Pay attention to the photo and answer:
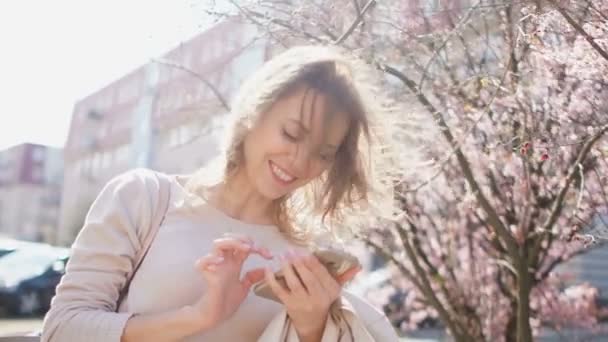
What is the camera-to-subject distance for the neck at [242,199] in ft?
5.43

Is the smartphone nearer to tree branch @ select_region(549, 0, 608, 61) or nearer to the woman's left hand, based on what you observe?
the woman's left hand

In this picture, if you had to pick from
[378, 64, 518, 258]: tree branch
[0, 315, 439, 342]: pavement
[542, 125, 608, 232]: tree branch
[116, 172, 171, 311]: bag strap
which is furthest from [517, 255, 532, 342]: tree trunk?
[0, 315, 439, 342]: pavement

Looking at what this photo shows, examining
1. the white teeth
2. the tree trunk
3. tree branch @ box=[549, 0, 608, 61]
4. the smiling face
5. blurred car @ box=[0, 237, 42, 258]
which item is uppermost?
tree branch @ box=[549, 0, 608, 61]

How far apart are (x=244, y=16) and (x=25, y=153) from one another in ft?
73.4

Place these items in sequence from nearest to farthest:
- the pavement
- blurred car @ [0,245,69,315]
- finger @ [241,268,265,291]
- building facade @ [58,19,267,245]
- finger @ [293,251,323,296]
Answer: finger @ [293,251,323,296], finger @ [241,268,265,291], building facade @ [58,19,267,245], the pavement, blurred car @ [0,245,69,315]

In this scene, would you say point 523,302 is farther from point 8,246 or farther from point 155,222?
point 8,246

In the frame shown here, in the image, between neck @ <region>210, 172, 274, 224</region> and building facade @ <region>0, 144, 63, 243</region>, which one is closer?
neck @ <region>210, 172, 274, 224</region>

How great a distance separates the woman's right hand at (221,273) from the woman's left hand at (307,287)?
65mm

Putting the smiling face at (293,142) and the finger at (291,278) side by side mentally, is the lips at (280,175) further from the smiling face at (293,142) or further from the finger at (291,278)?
the finger at (291,278)

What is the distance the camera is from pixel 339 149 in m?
1.69

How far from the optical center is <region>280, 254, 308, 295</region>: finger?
4.39 feet

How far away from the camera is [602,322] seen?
7430 millimetres

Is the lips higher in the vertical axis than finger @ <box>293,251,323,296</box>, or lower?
higher

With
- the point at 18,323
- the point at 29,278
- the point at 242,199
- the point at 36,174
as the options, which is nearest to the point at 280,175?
the point at 242,199
